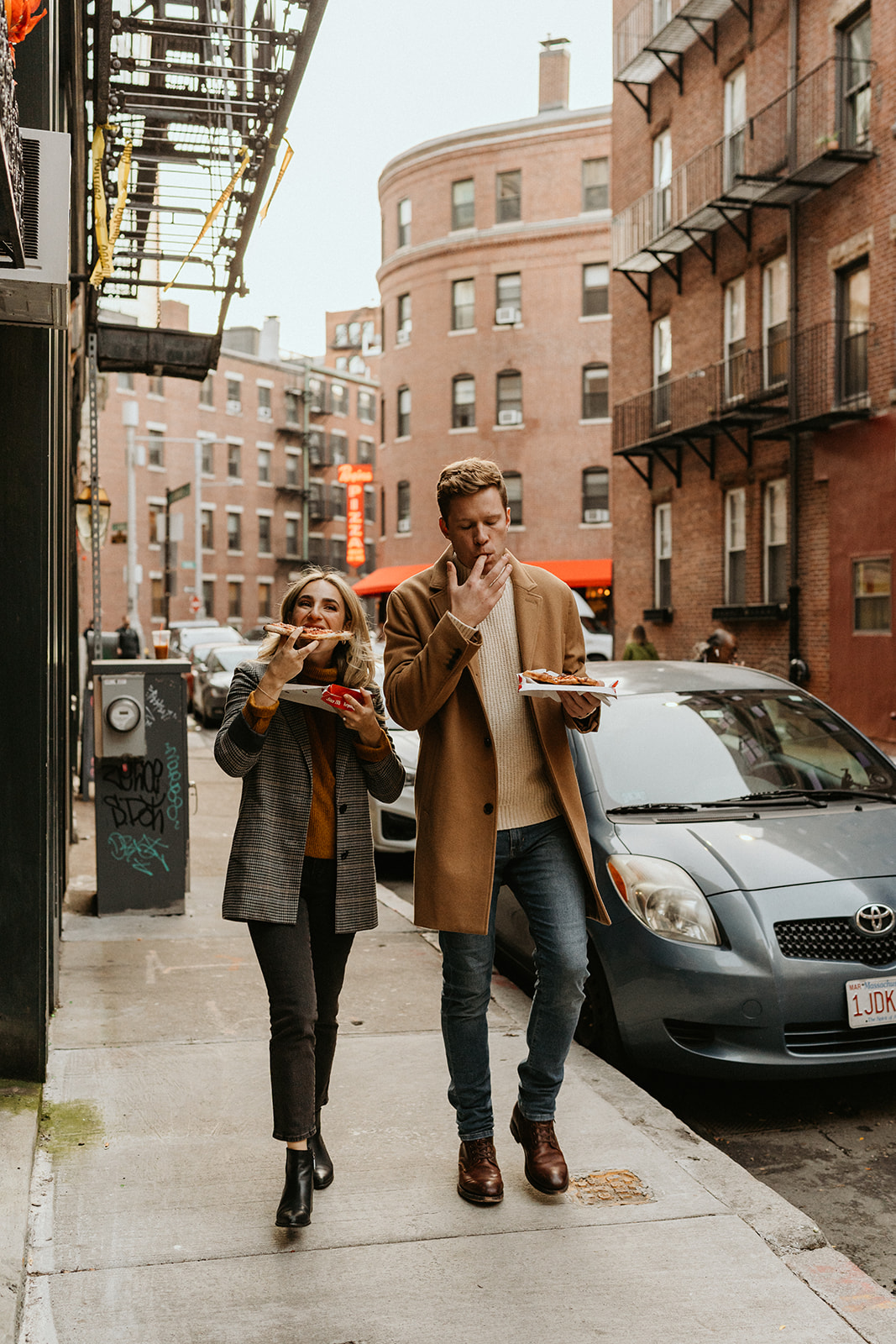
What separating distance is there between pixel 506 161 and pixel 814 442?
2521cm

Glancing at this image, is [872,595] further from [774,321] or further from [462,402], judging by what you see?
[462,402]

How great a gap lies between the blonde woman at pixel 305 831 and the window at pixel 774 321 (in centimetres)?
1839

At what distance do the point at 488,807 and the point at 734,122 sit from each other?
866 inches

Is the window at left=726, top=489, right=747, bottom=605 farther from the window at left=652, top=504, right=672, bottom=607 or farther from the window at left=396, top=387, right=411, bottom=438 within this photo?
the window at left=396, top=387, right=411, bottom=438

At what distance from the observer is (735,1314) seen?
309 centimetres

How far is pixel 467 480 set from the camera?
11.6 feet

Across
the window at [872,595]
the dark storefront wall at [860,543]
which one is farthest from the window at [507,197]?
the window at [872,595]

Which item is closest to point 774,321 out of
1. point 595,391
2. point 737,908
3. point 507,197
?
point 737,908

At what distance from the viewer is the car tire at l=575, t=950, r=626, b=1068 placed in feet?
16.2

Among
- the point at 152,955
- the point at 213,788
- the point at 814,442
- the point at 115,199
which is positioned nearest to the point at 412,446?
the point at 814,442

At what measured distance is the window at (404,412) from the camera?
4338 centimetres

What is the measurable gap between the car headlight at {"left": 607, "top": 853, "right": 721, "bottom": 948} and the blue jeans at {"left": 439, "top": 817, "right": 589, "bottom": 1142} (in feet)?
3.41

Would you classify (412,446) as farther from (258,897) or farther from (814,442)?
(258,897)

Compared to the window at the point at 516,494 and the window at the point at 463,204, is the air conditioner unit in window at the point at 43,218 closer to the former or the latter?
the window at the point at 516,494
